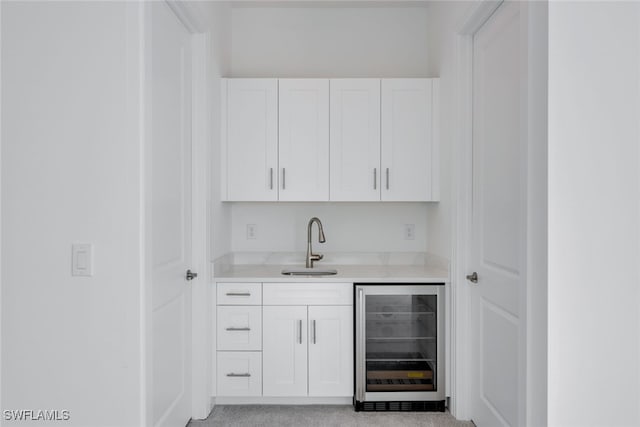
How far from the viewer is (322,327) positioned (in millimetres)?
2961

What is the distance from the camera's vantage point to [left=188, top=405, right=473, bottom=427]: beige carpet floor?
279 centimetres

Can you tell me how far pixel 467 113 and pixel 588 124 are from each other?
1.19 metres

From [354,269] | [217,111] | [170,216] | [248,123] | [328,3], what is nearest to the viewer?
[170,216]

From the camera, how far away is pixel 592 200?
1626 mm

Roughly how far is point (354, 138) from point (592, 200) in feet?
5.89

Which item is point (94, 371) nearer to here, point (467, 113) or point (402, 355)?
point (402, 355)

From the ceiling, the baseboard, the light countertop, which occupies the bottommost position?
the baseboard

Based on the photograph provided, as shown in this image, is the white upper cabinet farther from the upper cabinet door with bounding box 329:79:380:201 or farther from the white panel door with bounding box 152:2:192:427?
the white panel door with bounding box 152:2:192:427

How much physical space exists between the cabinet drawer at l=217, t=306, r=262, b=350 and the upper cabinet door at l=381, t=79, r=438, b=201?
1.16 meters

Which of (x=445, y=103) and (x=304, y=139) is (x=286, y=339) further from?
(x=445, y=103)

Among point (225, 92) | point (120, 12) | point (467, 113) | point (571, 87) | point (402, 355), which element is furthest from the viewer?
point (225, 92)

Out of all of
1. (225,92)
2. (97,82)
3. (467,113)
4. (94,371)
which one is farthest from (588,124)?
(225,92)

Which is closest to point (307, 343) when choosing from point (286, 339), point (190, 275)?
point (286, 339)

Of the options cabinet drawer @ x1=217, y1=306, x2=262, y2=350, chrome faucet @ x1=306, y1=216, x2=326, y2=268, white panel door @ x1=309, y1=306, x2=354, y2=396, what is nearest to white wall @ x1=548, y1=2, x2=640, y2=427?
white panel door @ x1=309, y1=306, x2=354, y2=396
